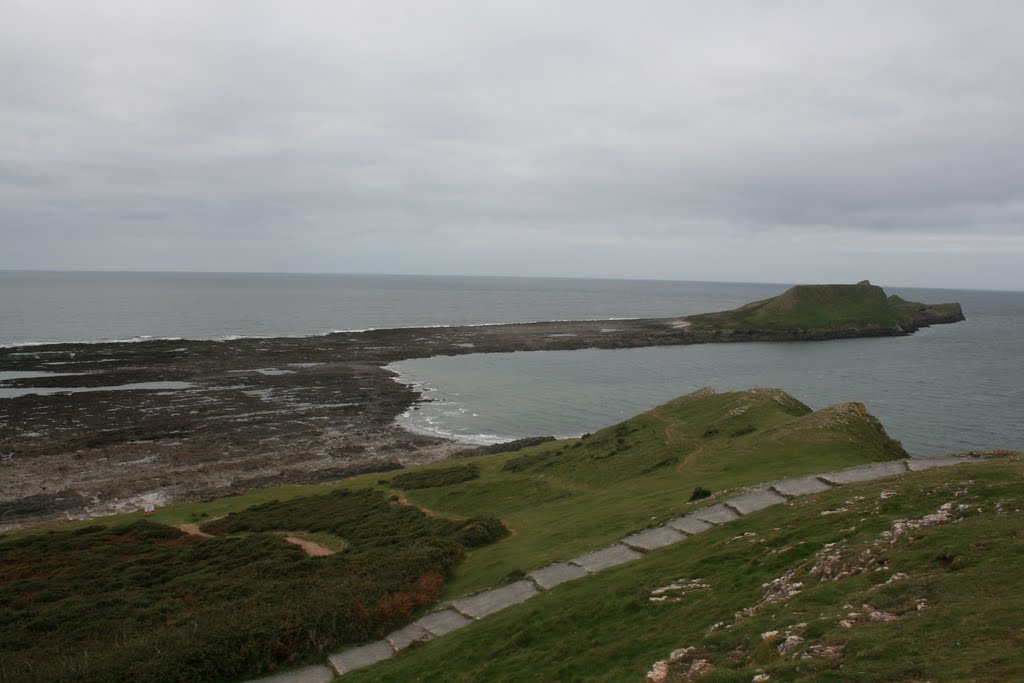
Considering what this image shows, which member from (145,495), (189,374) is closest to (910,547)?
(145,495)

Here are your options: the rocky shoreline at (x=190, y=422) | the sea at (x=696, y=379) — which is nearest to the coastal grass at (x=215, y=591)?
the rocky shoreline at (x=190, y=422)

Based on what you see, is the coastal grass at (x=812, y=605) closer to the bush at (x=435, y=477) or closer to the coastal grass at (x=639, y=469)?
the coastal grass at (x=639, y=469)

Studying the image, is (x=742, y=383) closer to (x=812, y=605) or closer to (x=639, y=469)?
(x=639, y=469)

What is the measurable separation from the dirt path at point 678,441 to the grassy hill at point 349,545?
31cm

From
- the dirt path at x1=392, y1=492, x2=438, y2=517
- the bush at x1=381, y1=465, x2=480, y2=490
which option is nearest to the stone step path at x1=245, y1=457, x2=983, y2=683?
the dirt path at x1=392, y1=492, x2=438, y2=517

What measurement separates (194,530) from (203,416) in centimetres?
4267

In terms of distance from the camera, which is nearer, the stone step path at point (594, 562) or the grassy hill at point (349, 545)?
the stone step path at point (594, 562)

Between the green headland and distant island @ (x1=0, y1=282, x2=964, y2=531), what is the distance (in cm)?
1286

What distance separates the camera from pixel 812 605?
53.1 ft

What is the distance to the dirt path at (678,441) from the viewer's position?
42044 millimetres

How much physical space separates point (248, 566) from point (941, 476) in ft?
105

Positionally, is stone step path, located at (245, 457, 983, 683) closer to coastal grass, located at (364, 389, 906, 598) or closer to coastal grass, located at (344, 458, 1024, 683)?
coastal grass, located at (364, 389, 906, 598)

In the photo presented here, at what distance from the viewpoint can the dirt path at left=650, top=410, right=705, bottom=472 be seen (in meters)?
42.0

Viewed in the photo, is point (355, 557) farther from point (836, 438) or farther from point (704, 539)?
point (836, 438)
